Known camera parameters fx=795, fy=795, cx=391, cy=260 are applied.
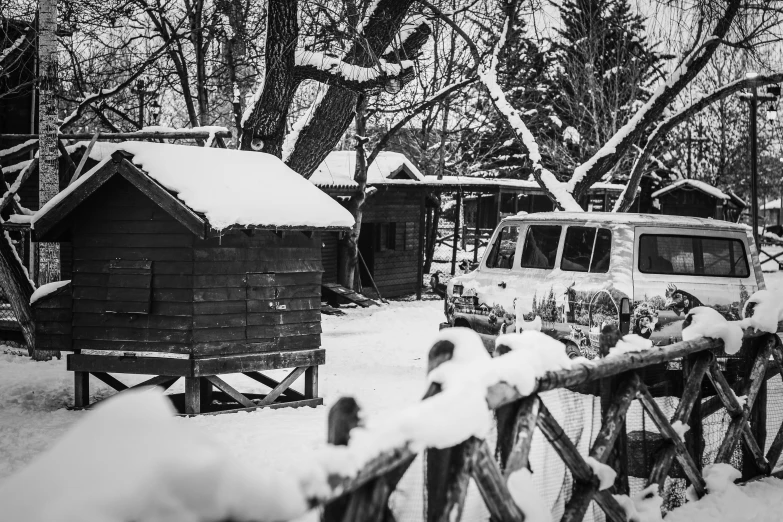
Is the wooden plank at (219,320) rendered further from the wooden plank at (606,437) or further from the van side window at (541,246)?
the wooden plank at (606,437)

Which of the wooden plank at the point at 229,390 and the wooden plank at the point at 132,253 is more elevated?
the wooden plank at the point at 132,253

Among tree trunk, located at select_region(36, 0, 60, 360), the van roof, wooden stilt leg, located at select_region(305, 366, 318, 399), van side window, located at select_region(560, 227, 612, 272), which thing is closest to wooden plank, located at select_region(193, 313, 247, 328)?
wooden stilt leg, located at select_region(305, 366, 318, 399)

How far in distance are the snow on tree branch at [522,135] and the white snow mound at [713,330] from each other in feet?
35.2

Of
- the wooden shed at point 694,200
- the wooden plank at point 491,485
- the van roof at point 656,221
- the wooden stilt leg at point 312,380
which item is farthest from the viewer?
the wooden shed at point 694,200

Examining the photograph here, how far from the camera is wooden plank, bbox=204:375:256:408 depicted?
9213mm

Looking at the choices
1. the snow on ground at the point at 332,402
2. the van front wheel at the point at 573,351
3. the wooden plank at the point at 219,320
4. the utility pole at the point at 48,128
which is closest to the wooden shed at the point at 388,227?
the snow on ground at the point at 332,402

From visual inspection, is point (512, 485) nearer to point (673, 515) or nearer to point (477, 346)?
point (477, 346)

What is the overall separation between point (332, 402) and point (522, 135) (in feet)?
33.3

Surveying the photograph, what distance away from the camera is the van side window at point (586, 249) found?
9.13 metres

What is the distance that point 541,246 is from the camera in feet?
33.0

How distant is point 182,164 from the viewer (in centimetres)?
907

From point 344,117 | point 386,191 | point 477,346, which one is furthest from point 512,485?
point 386,191

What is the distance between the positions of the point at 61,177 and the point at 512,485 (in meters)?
15.2

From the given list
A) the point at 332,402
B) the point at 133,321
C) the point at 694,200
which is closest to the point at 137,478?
the point at 332,402
